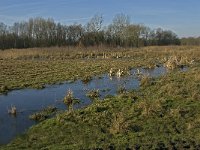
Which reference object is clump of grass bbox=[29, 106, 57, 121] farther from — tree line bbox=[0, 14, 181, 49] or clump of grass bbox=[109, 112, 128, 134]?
tree line bbox=[0, 14, 181, 49]

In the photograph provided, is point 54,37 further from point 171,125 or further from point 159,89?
point 171,125

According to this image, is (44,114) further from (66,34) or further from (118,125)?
(66,34)

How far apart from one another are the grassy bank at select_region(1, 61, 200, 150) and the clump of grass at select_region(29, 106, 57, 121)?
114 cm

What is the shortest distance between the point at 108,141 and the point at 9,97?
10502 mm

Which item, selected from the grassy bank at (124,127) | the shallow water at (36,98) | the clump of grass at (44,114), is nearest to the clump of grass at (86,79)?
the shallow water at (36,98)

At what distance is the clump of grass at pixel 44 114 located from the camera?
48.7ft

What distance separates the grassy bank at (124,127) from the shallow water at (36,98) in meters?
1.01

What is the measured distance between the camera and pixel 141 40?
339ft

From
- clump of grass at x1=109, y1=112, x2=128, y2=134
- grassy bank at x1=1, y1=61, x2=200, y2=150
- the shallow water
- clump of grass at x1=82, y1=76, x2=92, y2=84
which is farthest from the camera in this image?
clump of grass at x1=82, y1=76, x2=92, y2=84

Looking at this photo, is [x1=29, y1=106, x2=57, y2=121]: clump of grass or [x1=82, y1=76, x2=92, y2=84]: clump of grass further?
[x1=82, y1=76, x2=92, y2=84]: clump of grass

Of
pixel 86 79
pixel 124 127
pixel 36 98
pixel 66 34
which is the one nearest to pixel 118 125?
pixel 124 127

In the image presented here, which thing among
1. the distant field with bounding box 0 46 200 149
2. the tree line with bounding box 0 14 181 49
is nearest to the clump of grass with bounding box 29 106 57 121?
the distant field with bounding box 0 46 200 149

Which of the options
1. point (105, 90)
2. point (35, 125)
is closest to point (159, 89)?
point (105, 90)

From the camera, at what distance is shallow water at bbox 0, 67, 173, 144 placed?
542 inches
